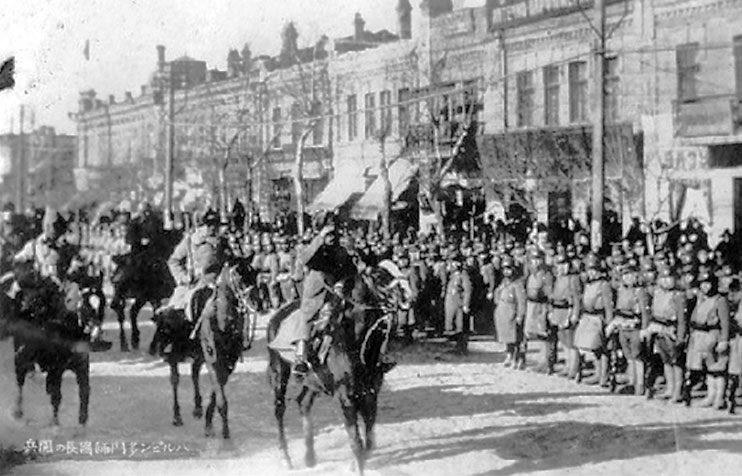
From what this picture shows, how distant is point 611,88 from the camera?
13914 millimetres

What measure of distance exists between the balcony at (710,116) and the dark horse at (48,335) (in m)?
8.86

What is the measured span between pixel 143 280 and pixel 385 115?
16.8ft

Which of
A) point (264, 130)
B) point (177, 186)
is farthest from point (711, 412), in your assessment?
point (177, 186)

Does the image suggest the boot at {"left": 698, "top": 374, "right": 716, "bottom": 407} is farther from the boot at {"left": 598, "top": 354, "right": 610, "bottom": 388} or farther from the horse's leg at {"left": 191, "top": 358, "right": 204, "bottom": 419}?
the horse's leg at {"left": 191, "top": 358, "right": 204, "bottom": 419}

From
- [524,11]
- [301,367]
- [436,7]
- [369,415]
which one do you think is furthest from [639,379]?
[524,11]

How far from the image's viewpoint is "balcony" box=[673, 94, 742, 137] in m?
12.2

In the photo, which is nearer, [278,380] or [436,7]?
[278,380]

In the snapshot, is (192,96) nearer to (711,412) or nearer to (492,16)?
(492,16)

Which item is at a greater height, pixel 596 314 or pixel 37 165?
pixel 37 165

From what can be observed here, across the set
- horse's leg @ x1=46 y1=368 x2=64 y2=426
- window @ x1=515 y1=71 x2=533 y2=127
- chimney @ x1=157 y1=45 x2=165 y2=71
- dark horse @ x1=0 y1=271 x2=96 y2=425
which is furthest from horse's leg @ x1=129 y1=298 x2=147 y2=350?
window @ x1=515 y1=71 x2=533 y2=127

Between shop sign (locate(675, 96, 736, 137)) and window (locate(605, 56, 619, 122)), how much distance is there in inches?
49.7

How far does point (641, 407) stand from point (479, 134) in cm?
748

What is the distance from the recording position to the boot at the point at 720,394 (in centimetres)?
812

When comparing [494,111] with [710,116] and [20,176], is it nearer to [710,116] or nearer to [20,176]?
[710,116]
